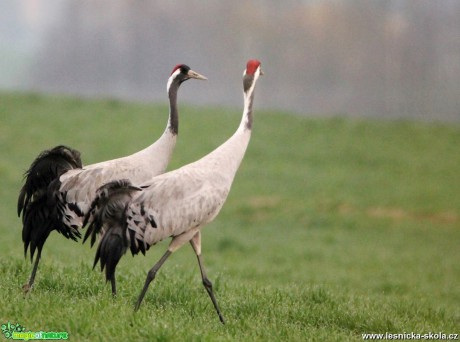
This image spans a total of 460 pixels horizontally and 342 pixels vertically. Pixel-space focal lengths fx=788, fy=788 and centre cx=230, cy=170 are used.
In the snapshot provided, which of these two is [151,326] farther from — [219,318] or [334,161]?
[334,161]

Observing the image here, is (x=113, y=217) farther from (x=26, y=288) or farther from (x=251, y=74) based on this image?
(x=251, y=74)

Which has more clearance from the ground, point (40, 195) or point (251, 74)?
point (251, 74)

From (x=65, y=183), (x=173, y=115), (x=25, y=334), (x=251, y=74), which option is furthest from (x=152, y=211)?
(x=251, y=74)

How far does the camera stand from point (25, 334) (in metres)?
6.08

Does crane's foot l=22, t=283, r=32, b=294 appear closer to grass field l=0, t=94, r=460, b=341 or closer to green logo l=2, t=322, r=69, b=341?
grass field l=0, t=94, r=460, b=341

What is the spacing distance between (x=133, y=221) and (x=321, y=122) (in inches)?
865

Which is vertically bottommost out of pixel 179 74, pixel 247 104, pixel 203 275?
pixel 203 275

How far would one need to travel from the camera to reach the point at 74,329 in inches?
251

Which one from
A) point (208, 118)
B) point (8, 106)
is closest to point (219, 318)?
point (208, 118)

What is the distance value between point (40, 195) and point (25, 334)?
205 cm

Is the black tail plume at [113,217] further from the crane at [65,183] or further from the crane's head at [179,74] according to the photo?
the crane's head at [179,74]

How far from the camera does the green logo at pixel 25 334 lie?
6023 mm

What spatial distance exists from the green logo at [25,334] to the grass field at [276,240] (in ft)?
0.27

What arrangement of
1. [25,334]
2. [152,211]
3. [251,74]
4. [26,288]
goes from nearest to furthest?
[25,334], [152,211], [26,288], [251,74]
